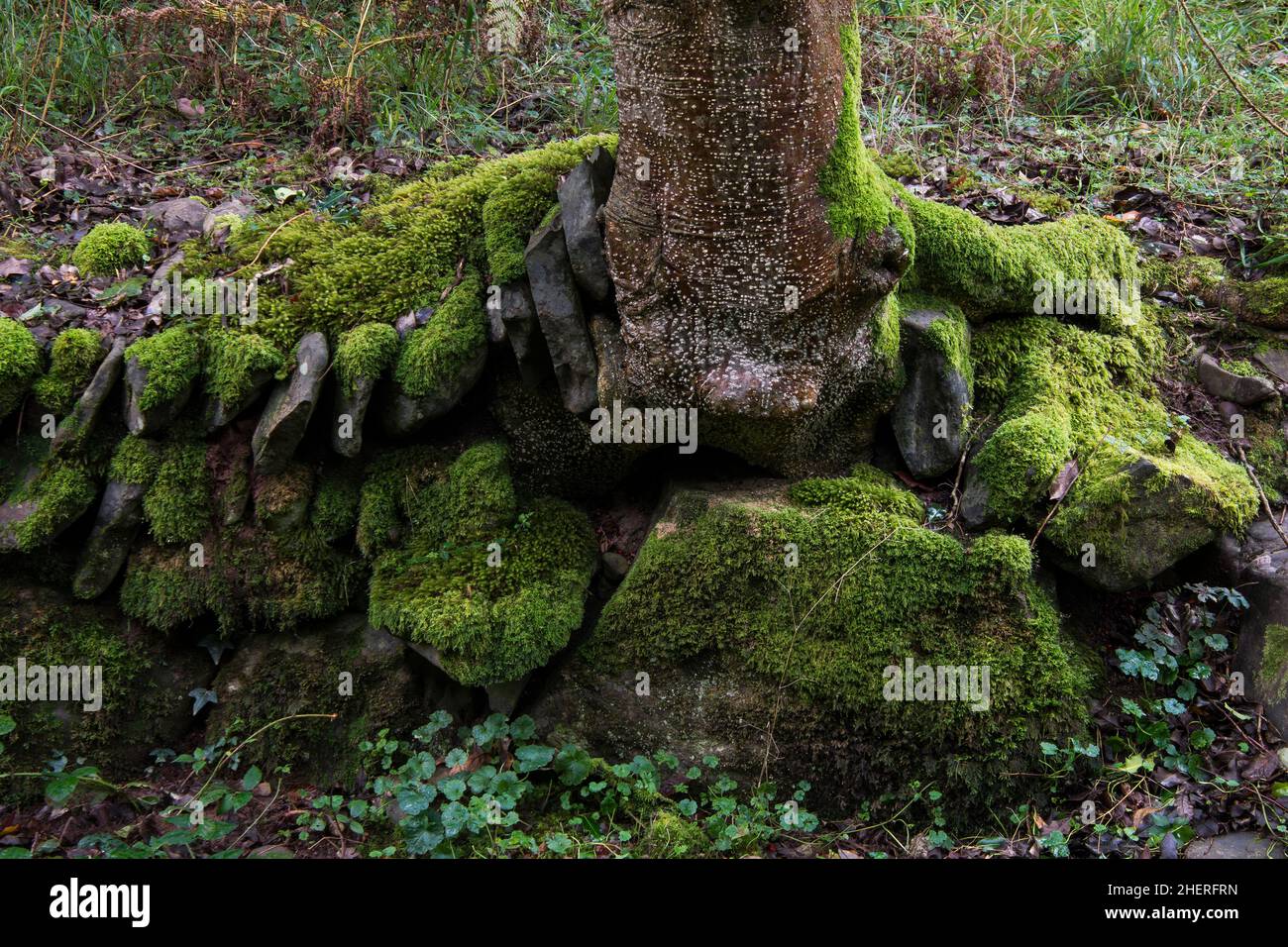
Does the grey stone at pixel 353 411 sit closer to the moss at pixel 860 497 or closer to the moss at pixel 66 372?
the moss at pixel 66 372

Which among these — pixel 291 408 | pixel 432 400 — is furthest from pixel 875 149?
pixel 291 408

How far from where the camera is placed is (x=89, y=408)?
4.09 m

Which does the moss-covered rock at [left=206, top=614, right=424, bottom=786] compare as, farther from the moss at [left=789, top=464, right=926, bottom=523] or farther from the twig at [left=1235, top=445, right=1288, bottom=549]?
the twig at [left=1235, top=445, right=1288, bottom=549]

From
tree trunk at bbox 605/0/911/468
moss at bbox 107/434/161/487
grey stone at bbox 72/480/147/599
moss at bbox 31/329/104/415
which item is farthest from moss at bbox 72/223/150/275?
tree trunk at bbox 605/0/911/468

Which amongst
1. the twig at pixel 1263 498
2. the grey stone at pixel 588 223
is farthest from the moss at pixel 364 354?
the twig at pixel 1263 498

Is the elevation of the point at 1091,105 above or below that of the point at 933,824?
above

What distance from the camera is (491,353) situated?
4.24 meters

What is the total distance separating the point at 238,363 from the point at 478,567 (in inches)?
53.2

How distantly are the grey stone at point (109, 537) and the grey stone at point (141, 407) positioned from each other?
10.5 inches

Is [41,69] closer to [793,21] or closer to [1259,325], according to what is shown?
[793,21]

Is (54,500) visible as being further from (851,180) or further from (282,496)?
(851,180)

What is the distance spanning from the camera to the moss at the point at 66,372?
4.15m

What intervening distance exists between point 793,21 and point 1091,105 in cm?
453
